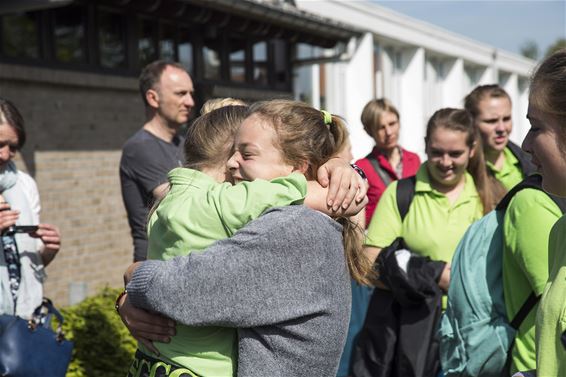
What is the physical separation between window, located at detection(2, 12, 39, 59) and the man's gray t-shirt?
3.13 metres

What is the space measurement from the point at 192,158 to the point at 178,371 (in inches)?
26.0

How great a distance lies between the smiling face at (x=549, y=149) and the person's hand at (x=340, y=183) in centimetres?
52

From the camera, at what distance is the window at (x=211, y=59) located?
1088 cm

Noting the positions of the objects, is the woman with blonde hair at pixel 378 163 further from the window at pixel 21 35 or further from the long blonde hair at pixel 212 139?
the long blonde hair at pixel 212 139

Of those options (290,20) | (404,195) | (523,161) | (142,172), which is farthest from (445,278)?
(290,20)

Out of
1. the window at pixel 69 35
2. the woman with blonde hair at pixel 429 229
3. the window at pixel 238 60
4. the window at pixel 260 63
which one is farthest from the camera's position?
the window at pixel 260 63

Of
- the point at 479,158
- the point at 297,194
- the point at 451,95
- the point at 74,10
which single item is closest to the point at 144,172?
the point at 479,158

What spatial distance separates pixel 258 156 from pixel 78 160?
6.36m

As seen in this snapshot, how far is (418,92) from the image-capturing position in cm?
1838

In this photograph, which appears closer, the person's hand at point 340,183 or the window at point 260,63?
the person's hand at point 340,183

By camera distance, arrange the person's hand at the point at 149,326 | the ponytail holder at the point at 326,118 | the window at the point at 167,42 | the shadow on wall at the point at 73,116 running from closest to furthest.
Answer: the person's hand at the point at 149,326 < the ponytail holder at the point at 326,118 < the shadow on wall at the point at 73,116 < the window at the point at 167,42

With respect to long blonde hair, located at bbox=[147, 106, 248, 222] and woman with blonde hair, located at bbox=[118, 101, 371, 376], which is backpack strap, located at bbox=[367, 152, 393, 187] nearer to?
long blonde hair, located at bbox=[147, 106, 248, 222]

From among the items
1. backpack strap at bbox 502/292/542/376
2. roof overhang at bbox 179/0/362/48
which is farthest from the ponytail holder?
roof overhang at bbox 179/0/362/48

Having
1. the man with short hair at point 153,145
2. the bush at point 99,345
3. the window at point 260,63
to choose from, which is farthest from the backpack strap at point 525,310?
the window at point 260,63
